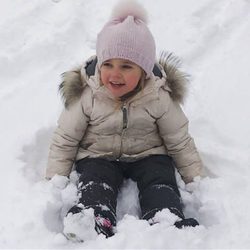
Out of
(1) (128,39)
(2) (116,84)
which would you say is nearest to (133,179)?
(2) (116,84)

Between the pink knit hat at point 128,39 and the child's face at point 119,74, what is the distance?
3 cm

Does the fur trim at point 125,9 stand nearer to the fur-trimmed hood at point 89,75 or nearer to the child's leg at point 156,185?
the fur-trimmed hood at point 89,75

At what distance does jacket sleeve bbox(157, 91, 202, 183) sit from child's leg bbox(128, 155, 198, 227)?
5cm

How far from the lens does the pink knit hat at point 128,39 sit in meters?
2.08

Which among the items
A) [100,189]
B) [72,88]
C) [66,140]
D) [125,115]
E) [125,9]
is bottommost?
[100,189]

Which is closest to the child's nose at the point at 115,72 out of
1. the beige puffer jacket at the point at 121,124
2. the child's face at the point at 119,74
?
the child's face at the point at 119,74

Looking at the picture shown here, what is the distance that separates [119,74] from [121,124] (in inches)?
9.3

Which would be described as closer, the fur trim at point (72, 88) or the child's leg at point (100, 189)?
the child's leg at point (100, 189)

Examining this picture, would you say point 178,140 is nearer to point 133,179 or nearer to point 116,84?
point 133,179

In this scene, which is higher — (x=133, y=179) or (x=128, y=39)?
(x=128, y=39)

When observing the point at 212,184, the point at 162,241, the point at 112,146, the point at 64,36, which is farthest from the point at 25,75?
the point at 162,241

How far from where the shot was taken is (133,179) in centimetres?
233

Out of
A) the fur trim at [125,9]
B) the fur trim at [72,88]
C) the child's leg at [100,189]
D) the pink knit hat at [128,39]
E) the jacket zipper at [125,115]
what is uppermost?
the fur trim at [125,9]

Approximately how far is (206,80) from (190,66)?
7.2 inches
